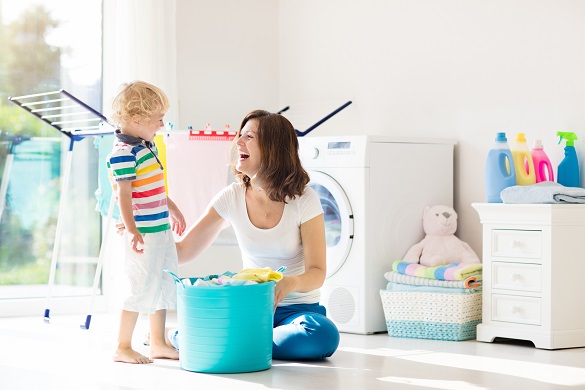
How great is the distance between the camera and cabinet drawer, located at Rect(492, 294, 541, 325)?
3.50 m

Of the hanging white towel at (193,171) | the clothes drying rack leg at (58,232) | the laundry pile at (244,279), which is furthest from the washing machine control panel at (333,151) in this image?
the laundry pile at (244,279)

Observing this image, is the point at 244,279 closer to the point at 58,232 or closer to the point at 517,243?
the point at 517,243

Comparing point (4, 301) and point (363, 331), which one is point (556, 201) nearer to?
point (363, 331)

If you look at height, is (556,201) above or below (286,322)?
above

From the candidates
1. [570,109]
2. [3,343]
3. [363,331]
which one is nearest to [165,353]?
[3,343]

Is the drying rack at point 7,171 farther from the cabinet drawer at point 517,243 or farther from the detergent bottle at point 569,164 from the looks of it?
the detergent bottle at point 569,164

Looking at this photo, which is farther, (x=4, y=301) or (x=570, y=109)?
(x=4, y=301)

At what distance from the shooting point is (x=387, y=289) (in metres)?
3.85

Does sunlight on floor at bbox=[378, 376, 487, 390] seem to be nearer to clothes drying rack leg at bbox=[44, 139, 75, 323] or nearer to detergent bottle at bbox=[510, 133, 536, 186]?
detergent bottle at bbox=[510, 133, 536, 186]

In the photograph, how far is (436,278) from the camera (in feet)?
12.2

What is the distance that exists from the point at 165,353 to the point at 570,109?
75.0 inches

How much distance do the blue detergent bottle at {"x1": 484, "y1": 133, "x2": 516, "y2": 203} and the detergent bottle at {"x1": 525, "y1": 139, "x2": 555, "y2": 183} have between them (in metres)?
0.10

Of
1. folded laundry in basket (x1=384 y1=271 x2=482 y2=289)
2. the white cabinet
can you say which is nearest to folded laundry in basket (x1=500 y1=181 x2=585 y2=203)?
the white cabinet

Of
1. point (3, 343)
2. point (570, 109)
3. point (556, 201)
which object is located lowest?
point (3, 343)
